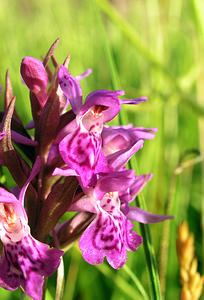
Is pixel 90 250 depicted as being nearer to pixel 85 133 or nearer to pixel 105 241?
pixel 105 241

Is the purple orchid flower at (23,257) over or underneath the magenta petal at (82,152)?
underneath

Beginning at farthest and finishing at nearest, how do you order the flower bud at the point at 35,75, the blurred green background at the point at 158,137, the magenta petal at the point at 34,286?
the blurred green background at the point at 158,137, the flower bud at the point at 35,75, the magenta petal at the point at 34,286

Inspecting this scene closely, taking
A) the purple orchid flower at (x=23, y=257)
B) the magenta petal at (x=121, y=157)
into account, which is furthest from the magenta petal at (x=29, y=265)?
the magenta petal at (x=121, y=157)

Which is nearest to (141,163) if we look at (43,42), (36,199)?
(36,199)

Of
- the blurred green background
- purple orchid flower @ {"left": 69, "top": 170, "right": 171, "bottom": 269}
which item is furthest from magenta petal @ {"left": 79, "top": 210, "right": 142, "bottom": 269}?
the blurred green background

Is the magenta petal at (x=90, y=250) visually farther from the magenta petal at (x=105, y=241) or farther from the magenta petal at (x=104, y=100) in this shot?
the magenta petal at (x=104, y=100)

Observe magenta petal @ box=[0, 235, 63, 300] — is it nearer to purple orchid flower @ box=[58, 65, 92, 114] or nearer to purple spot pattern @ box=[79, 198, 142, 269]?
purple spot pattern @ box=[79, 198, 142, 269]

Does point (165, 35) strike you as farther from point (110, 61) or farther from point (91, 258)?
point (91, 258)
